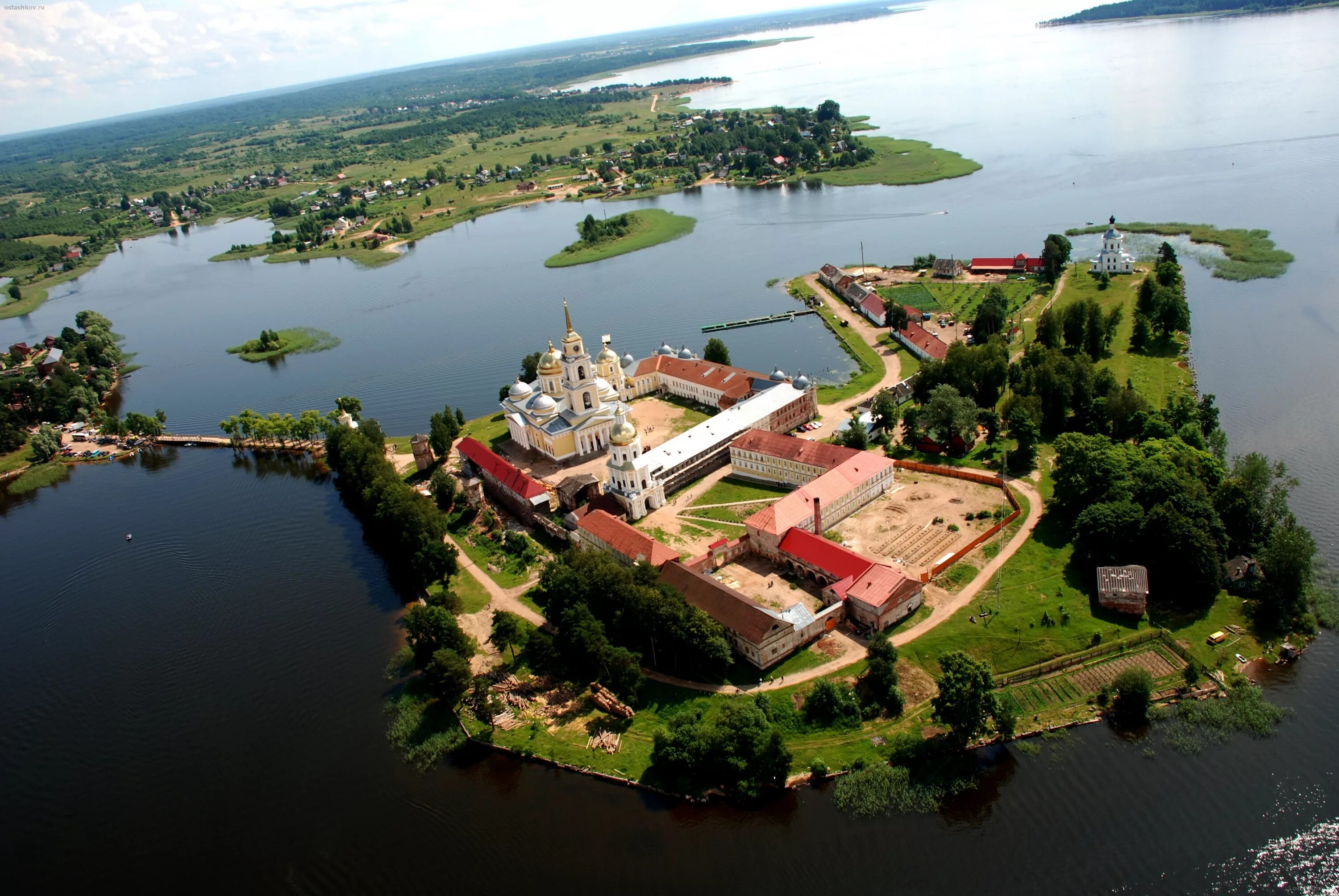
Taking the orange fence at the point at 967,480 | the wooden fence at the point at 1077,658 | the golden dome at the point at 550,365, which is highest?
the golden dome at the point at 550,365

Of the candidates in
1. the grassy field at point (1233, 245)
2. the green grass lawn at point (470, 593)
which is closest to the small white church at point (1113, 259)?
the grassy field at point (1233, 245)

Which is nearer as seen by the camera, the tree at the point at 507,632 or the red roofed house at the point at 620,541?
the tree at the point at 507,632

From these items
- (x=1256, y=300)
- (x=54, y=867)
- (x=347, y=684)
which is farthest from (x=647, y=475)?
(x=1256, y=300)

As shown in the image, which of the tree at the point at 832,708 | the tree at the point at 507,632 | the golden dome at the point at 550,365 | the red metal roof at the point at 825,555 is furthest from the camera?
the golden dome at the point at 550,365

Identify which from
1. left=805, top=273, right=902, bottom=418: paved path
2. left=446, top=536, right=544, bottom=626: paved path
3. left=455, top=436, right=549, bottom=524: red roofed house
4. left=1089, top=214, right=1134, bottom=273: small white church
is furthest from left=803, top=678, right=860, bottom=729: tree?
left=1089, top=214, right=1134, bottom=273: small white church

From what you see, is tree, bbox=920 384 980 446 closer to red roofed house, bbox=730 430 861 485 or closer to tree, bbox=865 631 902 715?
red roofed house, bbox=730 430 861 485

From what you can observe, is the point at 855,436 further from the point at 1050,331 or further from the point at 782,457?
the point at 1050,331

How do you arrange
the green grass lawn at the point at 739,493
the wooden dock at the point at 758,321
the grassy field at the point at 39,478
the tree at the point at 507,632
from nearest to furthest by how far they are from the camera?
the tree at the point at 507,632 → the green grass lawn at the point at 739,493 → the grassy field at the point at 39,478 → the wooden dock at the point at 758,321

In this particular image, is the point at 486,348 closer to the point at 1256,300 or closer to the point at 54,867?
the point at 54,867

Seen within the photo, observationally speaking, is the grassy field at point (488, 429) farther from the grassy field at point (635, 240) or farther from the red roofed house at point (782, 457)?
the grassy field at point (635, 240)
